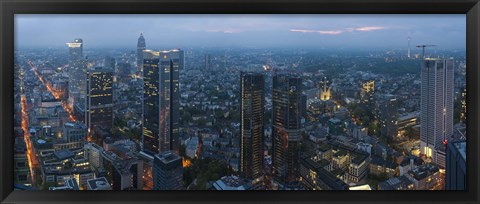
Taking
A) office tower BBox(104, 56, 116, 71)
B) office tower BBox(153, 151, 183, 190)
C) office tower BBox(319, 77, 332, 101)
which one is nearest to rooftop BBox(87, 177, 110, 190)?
office tower BBox(153, 151, 183, 190)

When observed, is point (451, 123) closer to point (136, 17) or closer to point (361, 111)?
point (361, 111)

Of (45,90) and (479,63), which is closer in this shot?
(479,63)

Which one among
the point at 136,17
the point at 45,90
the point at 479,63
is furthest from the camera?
the point at 45,90

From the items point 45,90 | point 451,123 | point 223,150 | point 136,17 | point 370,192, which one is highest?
point 136,17

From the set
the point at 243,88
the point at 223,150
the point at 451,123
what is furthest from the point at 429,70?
the point at 223,150

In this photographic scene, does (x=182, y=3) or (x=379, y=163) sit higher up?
(x=182, y=3)

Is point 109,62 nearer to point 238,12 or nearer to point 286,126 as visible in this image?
point 238,12
